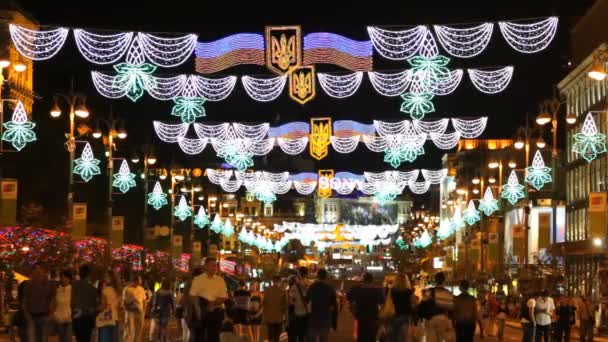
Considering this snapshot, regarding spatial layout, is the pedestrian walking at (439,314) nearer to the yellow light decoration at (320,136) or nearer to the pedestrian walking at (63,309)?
the pedestrian walking at (63,309)

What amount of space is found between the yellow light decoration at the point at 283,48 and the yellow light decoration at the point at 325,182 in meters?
68.4

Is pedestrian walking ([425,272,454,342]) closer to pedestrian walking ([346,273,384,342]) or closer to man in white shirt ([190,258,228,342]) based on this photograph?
pedestrian walking ([346,273,384,342])

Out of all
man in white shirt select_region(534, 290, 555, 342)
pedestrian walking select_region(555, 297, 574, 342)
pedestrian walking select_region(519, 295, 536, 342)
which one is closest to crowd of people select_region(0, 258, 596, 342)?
pedestrian walking select_region(519, 295, 536, 342)

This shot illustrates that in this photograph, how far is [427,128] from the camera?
62.8 m

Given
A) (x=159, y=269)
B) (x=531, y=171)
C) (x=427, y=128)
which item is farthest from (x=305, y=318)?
(x=159, y=269)

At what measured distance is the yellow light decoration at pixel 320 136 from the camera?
57.0m

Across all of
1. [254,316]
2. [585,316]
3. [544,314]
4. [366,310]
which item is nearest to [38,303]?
[366,310]

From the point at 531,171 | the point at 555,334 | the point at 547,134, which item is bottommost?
the point at 555,334

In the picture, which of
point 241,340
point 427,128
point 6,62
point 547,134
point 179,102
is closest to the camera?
point 241,340

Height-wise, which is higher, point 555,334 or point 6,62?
point 6,62

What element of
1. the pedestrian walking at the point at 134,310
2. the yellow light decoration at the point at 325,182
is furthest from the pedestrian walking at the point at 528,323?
the yellow light decoration at the point at 325,182

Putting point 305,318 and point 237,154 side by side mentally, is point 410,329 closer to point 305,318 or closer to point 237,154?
point 305,318

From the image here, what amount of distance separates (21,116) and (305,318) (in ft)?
77.2

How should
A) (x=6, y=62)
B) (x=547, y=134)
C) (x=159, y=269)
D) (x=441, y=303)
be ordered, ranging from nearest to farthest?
(x=441, y=303), (x=6, y=62), (x=159, y=269), (x=547, y=134)
